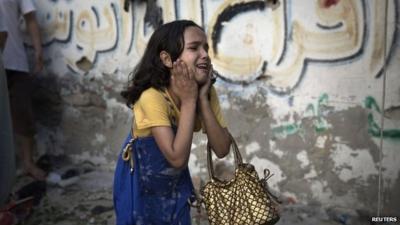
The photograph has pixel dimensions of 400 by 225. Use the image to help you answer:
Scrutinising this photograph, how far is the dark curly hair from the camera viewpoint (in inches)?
84.7

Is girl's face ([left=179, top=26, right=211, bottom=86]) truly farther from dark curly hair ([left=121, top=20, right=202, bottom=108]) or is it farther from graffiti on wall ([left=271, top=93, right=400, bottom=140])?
graffiti on wall ([left=271, top=93, right=400, bottom=140])

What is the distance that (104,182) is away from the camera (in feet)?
14.8

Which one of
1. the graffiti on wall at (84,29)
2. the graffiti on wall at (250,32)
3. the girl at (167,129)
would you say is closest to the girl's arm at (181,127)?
the girl at (167,129)

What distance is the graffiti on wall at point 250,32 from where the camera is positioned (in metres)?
3.46

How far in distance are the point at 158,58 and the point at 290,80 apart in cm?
→ 176

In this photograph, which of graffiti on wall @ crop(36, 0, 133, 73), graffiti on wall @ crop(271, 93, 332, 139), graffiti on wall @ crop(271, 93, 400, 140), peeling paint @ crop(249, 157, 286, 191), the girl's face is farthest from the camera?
graffiti on wall @ crop(36, 0, 133, 73)

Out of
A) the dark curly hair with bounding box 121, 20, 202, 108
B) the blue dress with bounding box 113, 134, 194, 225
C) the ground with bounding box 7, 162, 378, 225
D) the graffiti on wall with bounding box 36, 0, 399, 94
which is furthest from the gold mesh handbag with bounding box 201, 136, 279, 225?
the graffiti on wall with bounding box 36, 0, 399, 94

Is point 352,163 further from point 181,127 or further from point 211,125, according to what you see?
point 181,127

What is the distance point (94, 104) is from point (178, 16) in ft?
3.89

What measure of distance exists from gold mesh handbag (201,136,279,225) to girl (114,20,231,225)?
0.15 meters

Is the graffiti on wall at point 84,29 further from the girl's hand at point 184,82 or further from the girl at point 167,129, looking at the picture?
the girl's hand at point 184,82

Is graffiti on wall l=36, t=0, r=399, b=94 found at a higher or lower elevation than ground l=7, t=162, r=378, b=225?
higher

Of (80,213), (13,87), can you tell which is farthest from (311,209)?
(13,87)

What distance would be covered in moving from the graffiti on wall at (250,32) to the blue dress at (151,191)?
74.4 inches
